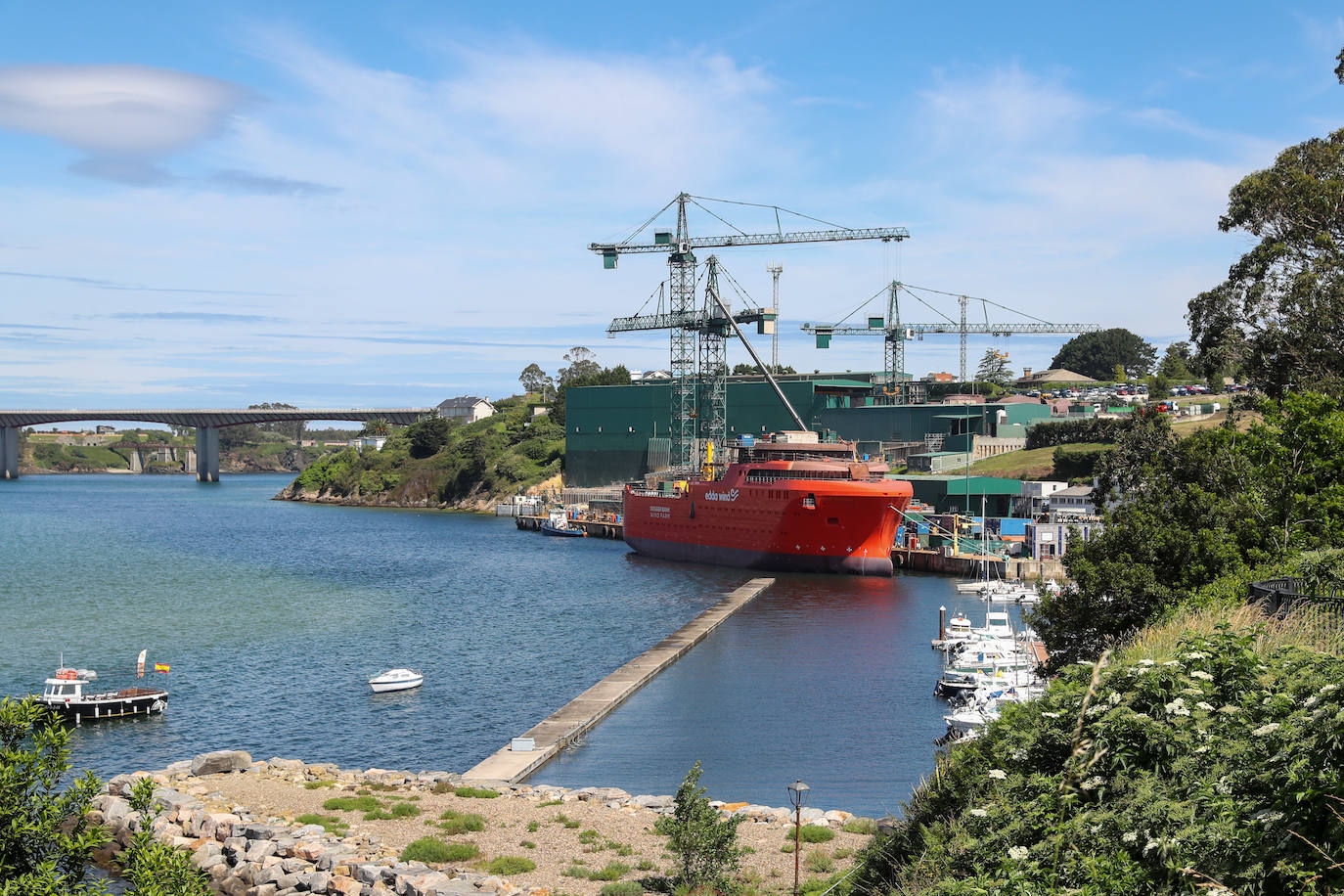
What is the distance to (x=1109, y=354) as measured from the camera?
152000 millimetres

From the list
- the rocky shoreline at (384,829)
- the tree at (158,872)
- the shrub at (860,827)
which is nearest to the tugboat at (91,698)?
the rocky shoreline at (384,829)

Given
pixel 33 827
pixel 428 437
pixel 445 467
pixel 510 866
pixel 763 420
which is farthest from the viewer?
pixel 428 437

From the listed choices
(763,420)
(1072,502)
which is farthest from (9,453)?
(1072,502)

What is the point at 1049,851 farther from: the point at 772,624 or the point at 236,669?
the point at 772,624

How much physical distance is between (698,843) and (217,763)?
39.4 ft

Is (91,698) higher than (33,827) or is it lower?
lower

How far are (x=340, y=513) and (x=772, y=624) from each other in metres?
87.0

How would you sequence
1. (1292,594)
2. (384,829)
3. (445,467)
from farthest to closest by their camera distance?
(445,467)
(1292,594)
(384,829)

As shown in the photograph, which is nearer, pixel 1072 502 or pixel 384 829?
pixel 384 829

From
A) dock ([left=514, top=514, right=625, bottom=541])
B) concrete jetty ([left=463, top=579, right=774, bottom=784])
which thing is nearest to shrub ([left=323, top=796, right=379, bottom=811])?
concrete jetty ([left=463, top=579, right=774, bottom=784])

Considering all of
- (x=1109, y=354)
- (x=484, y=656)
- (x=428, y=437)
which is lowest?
(x=484, y=656)

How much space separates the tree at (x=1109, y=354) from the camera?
150 m

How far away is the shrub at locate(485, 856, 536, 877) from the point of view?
16.0 metres

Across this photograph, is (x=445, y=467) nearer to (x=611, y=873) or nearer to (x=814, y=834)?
(x=814, y=834)
